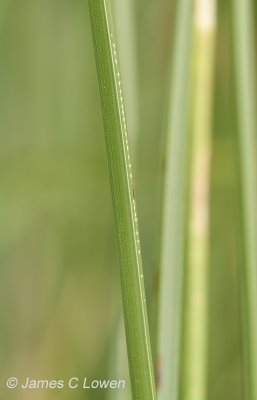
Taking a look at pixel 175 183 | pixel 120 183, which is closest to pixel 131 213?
pixel 120 183

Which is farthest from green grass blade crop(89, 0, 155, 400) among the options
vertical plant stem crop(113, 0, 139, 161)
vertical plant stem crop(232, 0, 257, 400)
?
vertical plant stem crop(113, 0, 139, 161)

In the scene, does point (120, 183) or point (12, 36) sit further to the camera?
point (12, 36)

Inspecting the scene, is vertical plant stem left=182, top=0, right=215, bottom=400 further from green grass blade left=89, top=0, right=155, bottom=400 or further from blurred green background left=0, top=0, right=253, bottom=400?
green grass blade left=89, top=0, right=155, bottom=400

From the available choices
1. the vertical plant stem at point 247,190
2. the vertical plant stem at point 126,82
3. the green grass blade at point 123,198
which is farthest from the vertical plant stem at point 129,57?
the green grass blade at point 123,198

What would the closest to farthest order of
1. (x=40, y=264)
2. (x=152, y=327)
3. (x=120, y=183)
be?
(x=120, y=183)
(x=152, y=327)
(x=40, y=264)

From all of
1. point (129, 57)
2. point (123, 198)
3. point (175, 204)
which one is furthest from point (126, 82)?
point (123, 198)

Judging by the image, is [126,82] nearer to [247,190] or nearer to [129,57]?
[129,57]

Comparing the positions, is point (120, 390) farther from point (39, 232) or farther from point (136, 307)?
point (136, 307)
